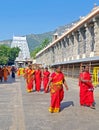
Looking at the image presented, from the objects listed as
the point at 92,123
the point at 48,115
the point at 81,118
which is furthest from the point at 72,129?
the point at 48,115

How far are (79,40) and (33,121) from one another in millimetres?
34376

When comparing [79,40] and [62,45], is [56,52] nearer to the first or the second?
[62,45]

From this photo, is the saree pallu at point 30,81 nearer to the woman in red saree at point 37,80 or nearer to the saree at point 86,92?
the woman in red saree at point 37,80

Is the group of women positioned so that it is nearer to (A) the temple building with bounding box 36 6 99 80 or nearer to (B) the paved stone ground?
(B) the paved stone ground

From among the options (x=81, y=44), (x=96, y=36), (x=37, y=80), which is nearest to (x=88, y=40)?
(x=96, y=36)

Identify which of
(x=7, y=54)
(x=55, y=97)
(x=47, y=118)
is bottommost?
(x=47, y=118)

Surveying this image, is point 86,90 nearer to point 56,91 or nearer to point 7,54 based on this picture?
point 56,91

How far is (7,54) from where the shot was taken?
120625mm

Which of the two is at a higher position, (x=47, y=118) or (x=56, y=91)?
(x=56, y=91)

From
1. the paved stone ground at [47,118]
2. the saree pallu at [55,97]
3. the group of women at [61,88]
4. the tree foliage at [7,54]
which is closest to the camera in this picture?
the paved stone ground at [47,118]

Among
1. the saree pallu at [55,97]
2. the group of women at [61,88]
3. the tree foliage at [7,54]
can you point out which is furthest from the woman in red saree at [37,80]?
the tree foliage at [7,54]

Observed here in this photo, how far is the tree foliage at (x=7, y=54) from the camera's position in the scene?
4520 inches

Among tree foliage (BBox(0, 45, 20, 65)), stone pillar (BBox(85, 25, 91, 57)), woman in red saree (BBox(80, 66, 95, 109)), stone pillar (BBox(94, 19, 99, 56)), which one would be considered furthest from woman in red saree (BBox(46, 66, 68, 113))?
tree foliage (BBox(0, 45, 20, 65))

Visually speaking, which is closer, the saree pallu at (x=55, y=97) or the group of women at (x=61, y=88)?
the saree pallu at (x=55, y=97)
